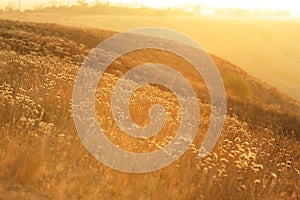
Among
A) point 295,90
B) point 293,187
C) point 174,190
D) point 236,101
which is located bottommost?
point 295,90

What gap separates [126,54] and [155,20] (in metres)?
51.9

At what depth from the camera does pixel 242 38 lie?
86.4 meters

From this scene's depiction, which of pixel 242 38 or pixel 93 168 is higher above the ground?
pixel 93 168

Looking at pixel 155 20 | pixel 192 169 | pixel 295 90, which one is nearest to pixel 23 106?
pixel 192 169

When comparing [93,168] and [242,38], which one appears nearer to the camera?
[93,168]

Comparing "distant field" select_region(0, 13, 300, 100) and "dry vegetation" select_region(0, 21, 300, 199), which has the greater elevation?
"dry vegetation" select_region(0, 21, 300, 199)

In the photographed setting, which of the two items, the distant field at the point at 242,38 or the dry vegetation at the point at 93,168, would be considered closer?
the dry vegetation at the point at 93,168

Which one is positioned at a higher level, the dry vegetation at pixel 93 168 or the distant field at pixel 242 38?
the dry vegetation at pixel 93 168

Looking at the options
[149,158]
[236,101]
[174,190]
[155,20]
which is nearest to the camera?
[174,190]

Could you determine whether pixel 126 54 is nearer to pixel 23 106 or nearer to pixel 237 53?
pixel 23 106

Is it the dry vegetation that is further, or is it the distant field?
the distant field

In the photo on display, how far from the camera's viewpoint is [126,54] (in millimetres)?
34375

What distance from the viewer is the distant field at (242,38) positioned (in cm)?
6606

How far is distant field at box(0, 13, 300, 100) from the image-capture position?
66.1 metres
